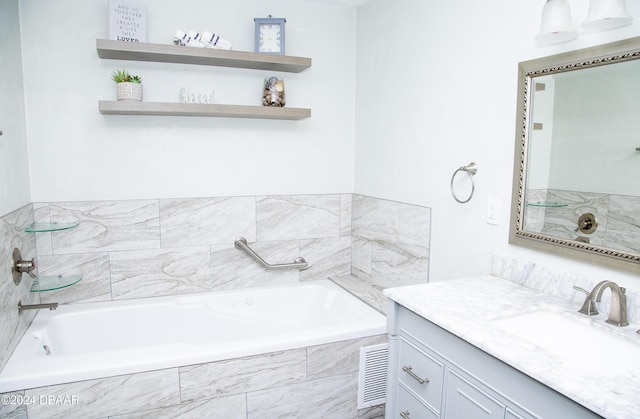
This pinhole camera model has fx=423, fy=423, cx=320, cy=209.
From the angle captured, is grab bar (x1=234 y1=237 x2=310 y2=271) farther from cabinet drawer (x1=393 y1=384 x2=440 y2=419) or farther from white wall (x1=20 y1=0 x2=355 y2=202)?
cabinet drawer (x1=393 y1=384 x2=440 y2=419)

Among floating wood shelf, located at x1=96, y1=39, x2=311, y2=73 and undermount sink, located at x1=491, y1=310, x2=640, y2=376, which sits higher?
floating wood shelf, located at x1=96, y1=39, x2=311, y2=73

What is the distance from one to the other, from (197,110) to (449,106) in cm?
149

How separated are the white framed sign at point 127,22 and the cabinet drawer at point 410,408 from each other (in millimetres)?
2432

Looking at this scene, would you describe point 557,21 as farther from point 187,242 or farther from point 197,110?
point 187,242

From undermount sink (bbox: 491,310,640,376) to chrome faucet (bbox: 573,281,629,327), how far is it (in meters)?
0.05

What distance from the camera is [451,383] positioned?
4.62 ft

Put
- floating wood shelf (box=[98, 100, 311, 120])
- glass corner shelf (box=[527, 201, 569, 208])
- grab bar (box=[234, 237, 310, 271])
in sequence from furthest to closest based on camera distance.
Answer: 1. grab bar (box=[234, 237, 310, 271])
2. floating wood shelf (box=[98, 100, 311, 120])
3. glass corner shelf (box=[527, 201, 569, 208])

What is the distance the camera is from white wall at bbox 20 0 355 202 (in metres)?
2.55

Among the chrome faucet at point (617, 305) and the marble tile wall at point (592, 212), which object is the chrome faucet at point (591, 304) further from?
the marble tile wall at point (592, 212)

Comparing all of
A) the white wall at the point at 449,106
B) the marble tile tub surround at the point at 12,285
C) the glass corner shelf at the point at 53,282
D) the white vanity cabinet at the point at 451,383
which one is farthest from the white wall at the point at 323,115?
the white vanity cabinet at the point at 451,383

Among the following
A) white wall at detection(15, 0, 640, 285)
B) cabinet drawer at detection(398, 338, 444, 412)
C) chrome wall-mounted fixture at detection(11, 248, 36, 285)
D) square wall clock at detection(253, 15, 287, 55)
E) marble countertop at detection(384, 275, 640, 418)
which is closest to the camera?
marble countertop at detection(384, 275, 640, 418)

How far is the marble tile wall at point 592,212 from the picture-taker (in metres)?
1.42

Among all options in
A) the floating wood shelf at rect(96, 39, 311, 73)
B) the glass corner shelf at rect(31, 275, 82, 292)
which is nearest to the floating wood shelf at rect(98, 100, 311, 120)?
the floating wood shelf at rect(96, 39, 311, 73)

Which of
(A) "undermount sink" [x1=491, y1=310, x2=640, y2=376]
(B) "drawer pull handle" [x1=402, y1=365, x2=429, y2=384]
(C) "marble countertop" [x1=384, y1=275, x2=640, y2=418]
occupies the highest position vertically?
(C) "marble countertop" [x1=384, y1=275, x2=640, y2=418]
